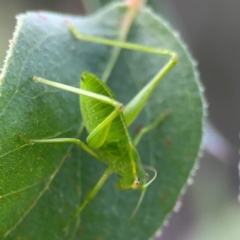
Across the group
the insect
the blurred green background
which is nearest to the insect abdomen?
the insect

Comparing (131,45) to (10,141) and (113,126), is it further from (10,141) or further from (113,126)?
(10,141)

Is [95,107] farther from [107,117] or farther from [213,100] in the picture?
[213,100]

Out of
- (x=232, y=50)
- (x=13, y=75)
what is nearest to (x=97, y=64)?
(x=13, y=75)

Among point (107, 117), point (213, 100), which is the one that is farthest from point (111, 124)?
point (213, 100)

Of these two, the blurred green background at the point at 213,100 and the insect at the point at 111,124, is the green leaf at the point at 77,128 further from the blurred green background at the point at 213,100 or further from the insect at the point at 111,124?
the blurred green background at the point at 213,100

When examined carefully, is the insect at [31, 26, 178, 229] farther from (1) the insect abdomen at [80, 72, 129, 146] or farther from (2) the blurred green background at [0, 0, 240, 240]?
(2) the blurred green background at [0, 0, 240, 240]

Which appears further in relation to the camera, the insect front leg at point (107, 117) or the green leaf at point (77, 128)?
the insect front leg at point (107, 117)

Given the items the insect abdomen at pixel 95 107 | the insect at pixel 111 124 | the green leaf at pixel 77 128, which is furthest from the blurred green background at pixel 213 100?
the insect abdomen at pixel 95 107
